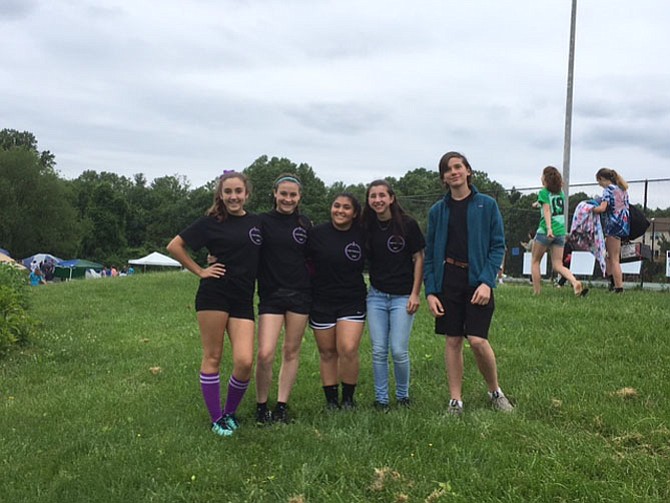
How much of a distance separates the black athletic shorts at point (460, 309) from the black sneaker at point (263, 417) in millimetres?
1523

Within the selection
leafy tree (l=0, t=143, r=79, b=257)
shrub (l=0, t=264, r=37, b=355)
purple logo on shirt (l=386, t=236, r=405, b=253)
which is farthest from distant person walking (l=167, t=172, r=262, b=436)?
leafy tree (l=0, t=143, r=79, b=257)

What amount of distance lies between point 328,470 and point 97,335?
242 inches

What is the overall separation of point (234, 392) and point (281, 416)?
0.44 m

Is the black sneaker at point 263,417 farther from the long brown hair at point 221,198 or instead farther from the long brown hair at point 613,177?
the long brown hair at point 613,177

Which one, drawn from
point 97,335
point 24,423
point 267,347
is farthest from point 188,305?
point 267,347

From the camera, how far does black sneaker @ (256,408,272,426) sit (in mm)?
4672

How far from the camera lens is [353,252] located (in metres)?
4.76

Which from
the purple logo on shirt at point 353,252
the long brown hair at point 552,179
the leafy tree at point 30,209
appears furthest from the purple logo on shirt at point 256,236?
A: the leafy tree at point 30,209

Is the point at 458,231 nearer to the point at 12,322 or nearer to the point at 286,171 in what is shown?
the point at 12,322

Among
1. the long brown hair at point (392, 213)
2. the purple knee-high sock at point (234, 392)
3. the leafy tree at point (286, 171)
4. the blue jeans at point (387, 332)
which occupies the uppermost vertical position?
the leafy tree at point (286, 171)

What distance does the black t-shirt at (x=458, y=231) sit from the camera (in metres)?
4.55

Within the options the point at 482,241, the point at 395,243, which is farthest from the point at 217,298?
the point at 482,241

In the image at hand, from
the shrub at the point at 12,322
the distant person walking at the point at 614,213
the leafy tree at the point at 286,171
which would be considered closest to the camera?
the shrub at the point at 12,322

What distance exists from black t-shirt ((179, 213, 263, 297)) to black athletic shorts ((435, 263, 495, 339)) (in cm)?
151
